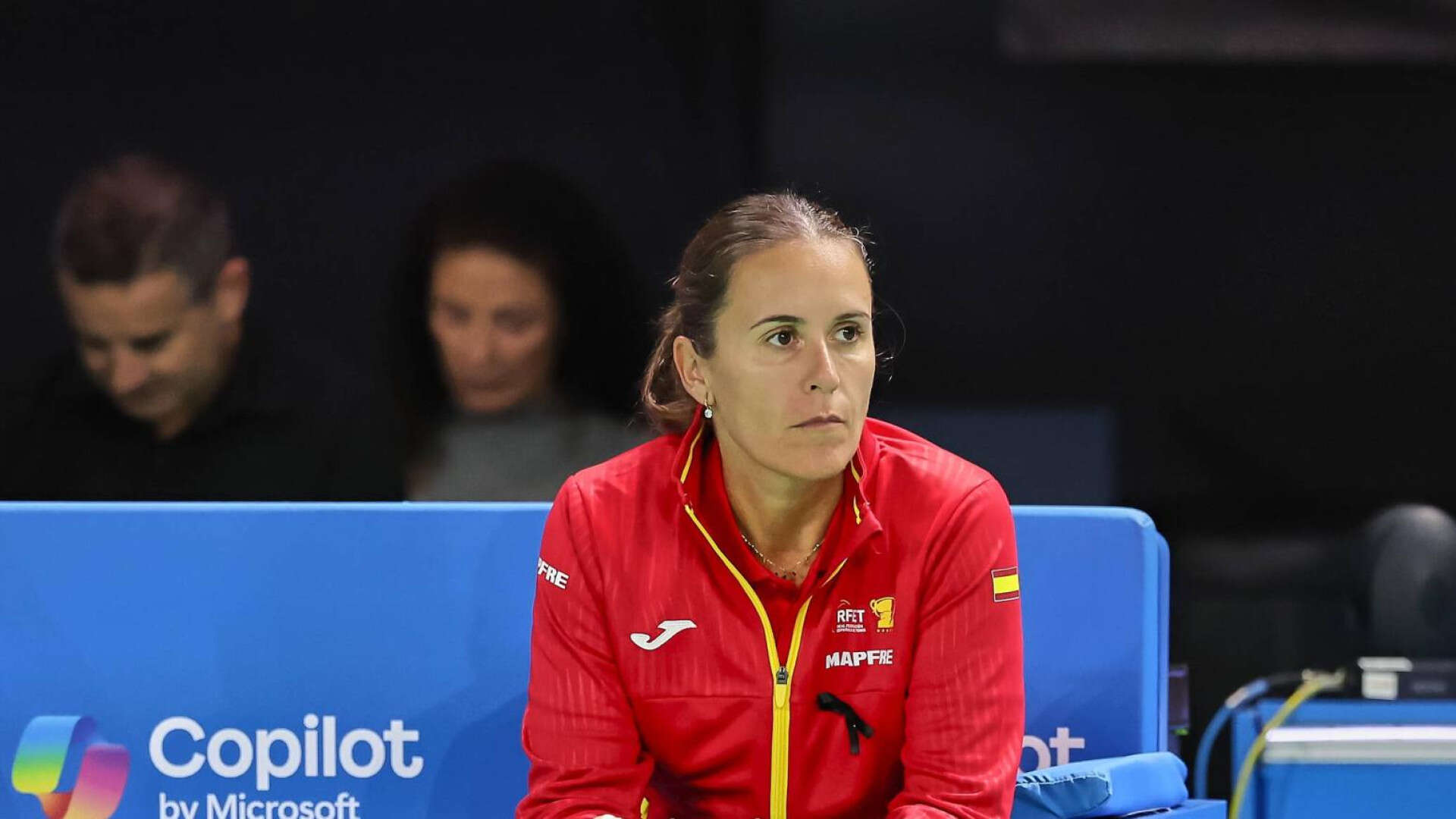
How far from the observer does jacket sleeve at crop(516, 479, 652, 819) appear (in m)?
2.09

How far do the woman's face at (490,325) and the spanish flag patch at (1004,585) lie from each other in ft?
5.68

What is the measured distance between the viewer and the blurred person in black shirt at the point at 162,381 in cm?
360

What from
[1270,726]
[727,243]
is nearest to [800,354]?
[727,243]

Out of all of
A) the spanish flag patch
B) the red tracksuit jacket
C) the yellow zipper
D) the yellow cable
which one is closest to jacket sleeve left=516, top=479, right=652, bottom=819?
the red tracksuit jacket

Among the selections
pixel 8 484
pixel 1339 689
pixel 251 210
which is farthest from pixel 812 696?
pixel 8 484

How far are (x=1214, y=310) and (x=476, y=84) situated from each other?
1.72 m

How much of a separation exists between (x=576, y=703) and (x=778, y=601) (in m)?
0.30

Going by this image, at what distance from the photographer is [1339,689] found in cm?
318

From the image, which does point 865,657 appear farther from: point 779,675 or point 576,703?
point 576,703

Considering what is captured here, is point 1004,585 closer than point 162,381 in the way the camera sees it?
Yes

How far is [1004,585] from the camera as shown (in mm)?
2084

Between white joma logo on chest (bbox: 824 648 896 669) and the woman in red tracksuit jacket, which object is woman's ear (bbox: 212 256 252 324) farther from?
white joma logo on chest (bbox: 824 648 896 669)

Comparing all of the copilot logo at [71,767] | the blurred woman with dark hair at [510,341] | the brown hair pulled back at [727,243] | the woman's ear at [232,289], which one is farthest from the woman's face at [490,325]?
the brown hair pulled back at [727,243]

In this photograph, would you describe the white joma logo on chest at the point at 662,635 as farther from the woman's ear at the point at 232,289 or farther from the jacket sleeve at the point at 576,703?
the woman's ear at the point at 232,289
